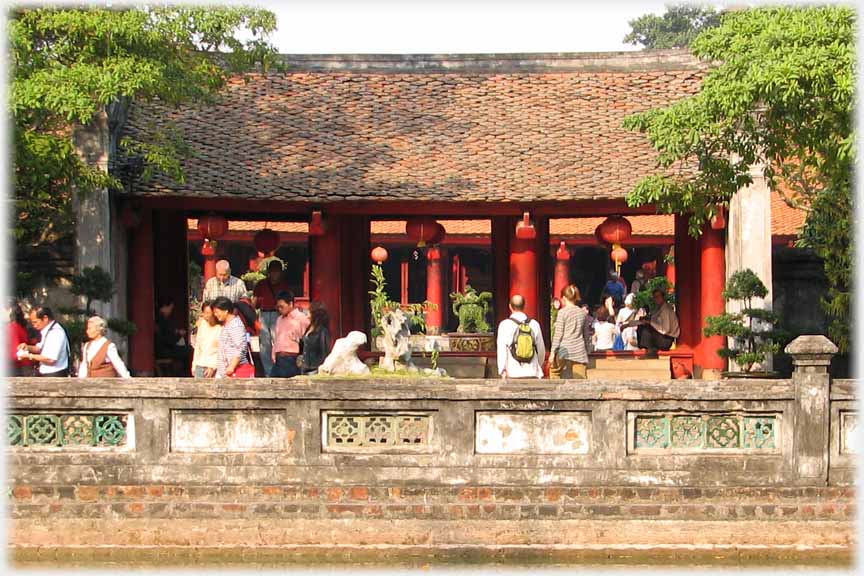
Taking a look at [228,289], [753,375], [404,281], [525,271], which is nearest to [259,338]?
[228,289]

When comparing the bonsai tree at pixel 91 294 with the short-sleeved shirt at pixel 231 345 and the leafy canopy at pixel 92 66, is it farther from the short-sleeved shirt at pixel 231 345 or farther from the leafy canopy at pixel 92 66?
the short-sleeved shirt at pixel 231 345

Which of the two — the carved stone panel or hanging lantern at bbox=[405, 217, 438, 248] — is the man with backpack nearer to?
the carved stone panel

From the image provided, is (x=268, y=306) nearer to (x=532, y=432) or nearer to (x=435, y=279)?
(x=532, y=432)

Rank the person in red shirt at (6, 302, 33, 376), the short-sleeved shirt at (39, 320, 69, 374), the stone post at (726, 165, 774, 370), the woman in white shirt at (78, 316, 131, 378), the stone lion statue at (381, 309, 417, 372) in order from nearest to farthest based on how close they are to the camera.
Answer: the woman in white shirt at (78, 316, 131, 378) → the short-sleeved shirt at (39, 320, 69, 374) → the stone lion statue at (381, 309, 417, 372) → the person in red shirt at (6, 302, 33, 376) → the stone post at (726, 165, 774, 370)

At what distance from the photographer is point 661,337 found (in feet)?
59.4

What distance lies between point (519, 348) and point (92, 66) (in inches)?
193

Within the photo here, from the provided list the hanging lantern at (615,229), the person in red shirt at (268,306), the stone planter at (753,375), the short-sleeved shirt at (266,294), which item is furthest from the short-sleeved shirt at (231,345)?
the hanging lantern at (615,229)

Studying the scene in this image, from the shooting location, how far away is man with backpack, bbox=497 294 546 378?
44.6 ft

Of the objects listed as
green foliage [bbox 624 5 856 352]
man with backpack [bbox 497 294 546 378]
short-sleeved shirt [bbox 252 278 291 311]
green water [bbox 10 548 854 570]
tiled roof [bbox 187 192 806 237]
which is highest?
green foliage [bbox 624 5 856 352]

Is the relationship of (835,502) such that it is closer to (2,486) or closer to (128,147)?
(2,486)

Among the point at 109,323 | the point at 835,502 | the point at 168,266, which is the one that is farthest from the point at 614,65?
the point at 835,502

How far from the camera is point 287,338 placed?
14781 mm

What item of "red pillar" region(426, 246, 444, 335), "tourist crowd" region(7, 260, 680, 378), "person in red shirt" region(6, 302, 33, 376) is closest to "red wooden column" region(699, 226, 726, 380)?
"tourist crowd" region(7, 260, 680, 378)

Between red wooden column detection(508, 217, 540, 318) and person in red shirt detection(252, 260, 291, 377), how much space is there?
10.6 feet
